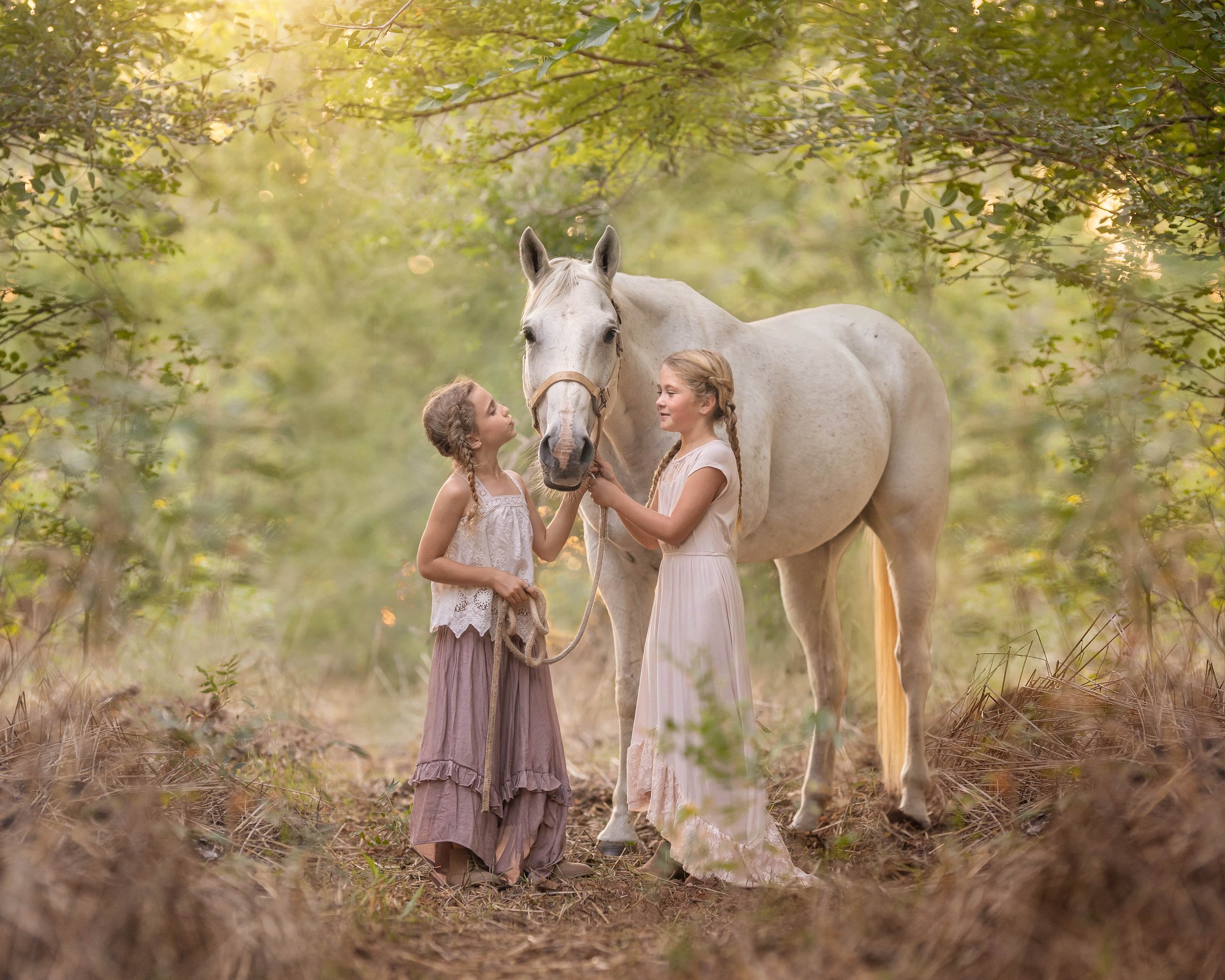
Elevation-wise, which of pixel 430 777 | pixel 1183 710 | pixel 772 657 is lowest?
pixel 772 657

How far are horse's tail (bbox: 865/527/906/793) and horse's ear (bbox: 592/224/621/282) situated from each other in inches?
81.6

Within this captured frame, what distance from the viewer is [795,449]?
3.91 meters

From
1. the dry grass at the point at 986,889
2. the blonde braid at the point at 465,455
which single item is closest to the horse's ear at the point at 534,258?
the blonde braid at the point at 465,455

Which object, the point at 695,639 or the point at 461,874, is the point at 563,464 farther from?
the point at 461,874

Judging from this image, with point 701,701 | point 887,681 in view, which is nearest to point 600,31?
point 701,701

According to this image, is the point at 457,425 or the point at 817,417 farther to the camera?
the point at 817,417

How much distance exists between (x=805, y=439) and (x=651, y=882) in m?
1.84

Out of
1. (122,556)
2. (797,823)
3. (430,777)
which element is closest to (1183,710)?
(797,823)

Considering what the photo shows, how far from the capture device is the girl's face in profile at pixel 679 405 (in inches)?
123

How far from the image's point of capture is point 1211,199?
3.31 meters

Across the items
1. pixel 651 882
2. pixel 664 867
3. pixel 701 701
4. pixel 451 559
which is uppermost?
pixel 451 559

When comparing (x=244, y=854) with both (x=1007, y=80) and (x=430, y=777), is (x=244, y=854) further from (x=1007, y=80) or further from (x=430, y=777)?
(x=1007, y=80)

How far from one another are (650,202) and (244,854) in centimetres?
646

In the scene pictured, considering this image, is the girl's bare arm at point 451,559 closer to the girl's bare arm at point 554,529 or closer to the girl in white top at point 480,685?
the girl in white top at point 480,685
